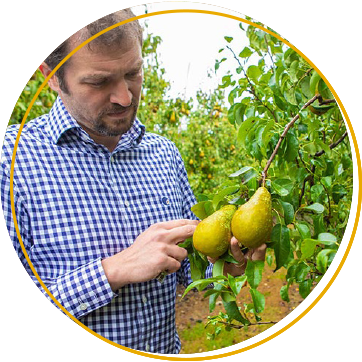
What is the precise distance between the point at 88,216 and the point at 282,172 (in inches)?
21.4

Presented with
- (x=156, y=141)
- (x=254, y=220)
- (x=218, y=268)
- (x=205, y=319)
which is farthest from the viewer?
(x=205, y=319)

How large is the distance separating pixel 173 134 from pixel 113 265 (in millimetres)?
1002

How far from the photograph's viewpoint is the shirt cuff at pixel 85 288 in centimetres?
82

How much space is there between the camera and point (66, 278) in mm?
831

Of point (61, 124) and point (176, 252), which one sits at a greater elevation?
point (61, 124)

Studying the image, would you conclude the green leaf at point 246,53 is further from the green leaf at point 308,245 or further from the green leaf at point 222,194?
the green leaf at point 308,245

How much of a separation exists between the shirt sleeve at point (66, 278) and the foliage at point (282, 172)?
0.69 feet

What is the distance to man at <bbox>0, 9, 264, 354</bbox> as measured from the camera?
823 mm

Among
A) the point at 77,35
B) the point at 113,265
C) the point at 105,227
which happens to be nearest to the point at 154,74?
the point at 77,35

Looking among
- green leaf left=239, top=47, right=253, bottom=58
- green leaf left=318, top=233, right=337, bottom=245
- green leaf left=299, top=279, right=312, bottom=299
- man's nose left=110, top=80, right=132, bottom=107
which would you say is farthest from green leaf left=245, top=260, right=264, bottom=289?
green leaf left=239, top=47, right=253, bottom=58

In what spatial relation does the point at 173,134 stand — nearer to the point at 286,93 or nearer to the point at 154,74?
the point at 154,74

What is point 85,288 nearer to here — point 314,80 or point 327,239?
point 327,239

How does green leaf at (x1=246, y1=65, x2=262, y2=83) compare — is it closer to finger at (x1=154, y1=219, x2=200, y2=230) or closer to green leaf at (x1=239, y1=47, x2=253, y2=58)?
green leaf at (x1=239, y1=47, x2=253, y2=58)

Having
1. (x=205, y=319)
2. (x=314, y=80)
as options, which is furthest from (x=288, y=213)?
(x=205, y=319)
